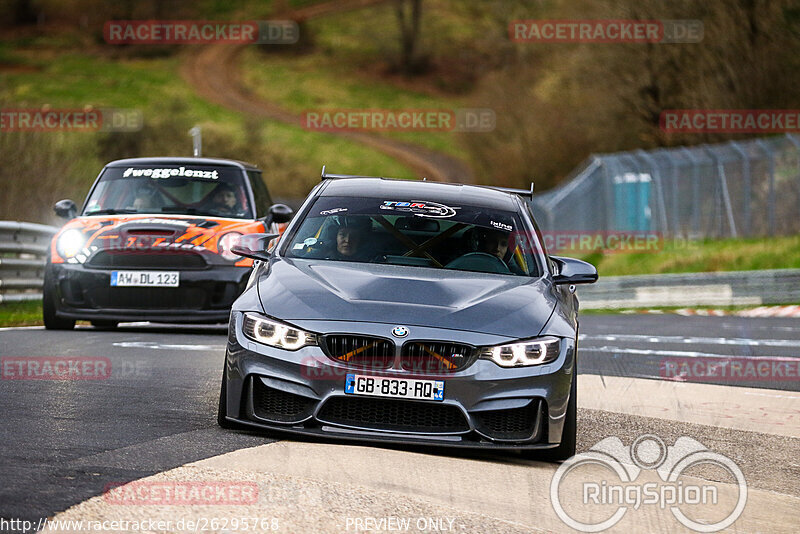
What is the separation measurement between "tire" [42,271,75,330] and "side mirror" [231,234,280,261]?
5.40 m

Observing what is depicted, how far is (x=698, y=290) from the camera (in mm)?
25672

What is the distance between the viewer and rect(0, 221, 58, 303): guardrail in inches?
661

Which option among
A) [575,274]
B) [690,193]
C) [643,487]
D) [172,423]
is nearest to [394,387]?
[643,487]

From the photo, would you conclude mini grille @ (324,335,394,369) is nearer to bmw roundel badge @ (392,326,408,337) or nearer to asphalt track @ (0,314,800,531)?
bmw roundel badge @ (392,326,408,337)

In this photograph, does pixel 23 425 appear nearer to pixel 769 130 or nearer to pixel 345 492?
pixel 345 492

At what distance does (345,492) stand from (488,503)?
608mm

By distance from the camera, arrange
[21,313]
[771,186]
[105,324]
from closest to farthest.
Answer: [105,324]
[21,313]
[771,186]

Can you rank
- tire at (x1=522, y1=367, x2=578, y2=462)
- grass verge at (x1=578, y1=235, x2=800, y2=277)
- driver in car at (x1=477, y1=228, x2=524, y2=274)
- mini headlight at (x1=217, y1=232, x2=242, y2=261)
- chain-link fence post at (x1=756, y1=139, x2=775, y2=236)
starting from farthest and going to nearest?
chain-link fence post at (x1=756, y1=139, x2=775, y2=236)
grass verge at (x1=578, y1=235, x2=800, y2=277)
mini headlight at (x1=217, y1=232, x2=242, y2=261)
driver in car at (x1=477, y1=228, x2=524, y2=274)
tire at (x1=522, y1=367, x2=578, y2=462)

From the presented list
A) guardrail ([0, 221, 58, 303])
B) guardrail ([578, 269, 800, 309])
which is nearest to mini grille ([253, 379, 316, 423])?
guardrail ([0, 221, 58, 303])

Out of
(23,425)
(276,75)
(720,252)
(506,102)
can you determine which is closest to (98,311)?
(23,425)

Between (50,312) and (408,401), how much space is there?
7.49 meters

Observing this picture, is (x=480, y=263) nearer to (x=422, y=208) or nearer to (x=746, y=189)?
(x=422, y=208)

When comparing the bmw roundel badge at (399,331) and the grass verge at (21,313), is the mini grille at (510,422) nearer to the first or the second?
the bmw roundel badge at (399,331)

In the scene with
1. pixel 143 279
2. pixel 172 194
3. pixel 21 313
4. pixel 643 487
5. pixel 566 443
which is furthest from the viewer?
pixel 21 313
